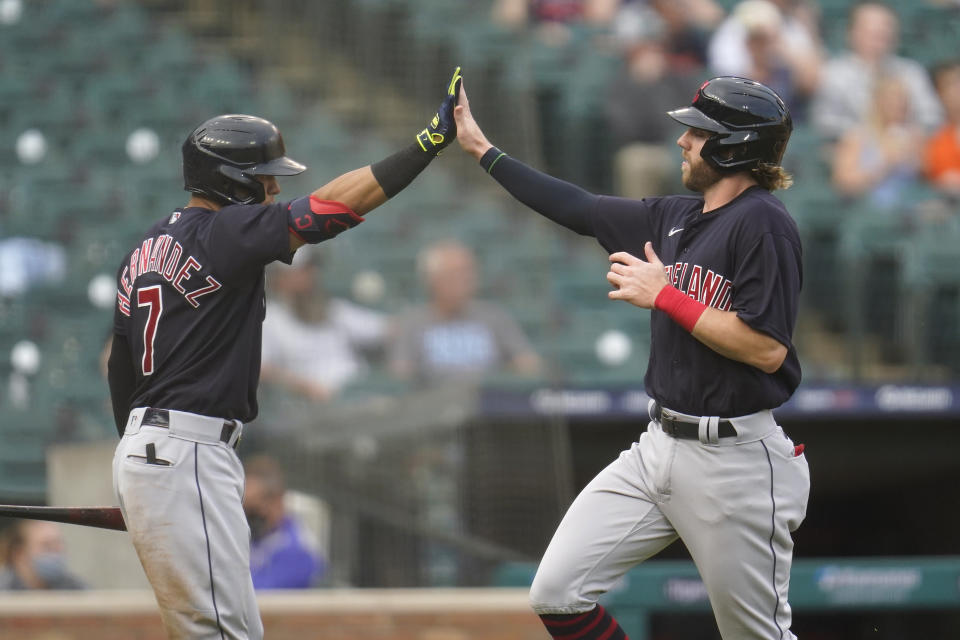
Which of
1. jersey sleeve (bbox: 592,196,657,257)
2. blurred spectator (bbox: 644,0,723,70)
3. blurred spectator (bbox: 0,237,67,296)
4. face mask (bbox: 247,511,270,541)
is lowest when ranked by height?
face mask (bbox: 247,511,270,541)

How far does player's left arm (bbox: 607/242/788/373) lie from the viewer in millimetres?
3383

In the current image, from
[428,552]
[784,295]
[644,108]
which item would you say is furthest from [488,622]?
[644,108]

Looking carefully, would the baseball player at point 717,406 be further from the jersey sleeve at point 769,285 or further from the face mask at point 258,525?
the face mask at point 258,525

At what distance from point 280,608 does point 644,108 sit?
4.18m

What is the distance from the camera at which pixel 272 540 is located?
18.8 feet

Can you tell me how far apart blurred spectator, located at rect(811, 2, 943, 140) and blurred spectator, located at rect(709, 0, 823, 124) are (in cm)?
11

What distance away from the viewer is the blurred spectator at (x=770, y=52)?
324 inches

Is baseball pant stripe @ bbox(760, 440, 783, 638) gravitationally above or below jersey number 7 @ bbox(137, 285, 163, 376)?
below

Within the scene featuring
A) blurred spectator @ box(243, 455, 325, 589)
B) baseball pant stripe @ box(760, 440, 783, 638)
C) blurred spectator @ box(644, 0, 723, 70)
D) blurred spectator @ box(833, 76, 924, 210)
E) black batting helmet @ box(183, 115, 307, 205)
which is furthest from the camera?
blurred spectator @ box(644, 0, 723, 70)

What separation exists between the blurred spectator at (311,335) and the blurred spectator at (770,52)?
9.58ft

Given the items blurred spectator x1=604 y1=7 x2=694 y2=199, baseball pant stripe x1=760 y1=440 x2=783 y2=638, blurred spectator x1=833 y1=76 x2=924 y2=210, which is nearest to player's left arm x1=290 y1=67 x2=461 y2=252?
baseball pant stripe x1=760 y1=440 x2=783 y2=638

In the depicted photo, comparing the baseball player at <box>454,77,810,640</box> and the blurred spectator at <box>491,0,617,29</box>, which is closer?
the baseball player at <box>454,77,810,640</box>

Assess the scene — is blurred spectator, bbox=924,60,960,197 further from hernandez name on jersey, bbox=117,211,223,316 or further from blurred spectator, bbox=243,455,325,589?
hernandez name on jersey, bbox=117,211,223,316

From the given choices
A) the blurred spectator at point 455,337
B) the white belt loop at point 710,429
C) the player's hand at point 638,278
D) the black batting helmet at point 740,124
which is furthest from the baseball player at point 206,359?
the blurred spectator at point 455,337
